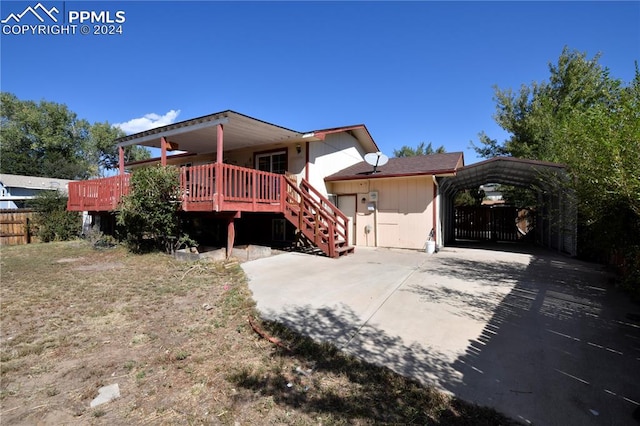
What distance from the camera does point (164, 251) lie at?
9.03 metres

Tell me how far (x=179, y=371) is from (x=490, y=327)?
3763 mm

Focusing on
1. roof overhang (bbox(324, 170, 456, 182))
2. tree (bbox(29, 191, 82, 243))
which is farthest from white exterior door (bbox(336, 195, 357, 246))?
tree (bbox(29, 191, 82, 243))

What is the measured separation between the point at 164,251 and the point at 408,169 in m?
8.91

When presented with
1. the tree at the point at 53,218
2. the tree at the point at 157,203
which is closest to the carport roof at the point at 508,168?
the tree at the point at 157,203

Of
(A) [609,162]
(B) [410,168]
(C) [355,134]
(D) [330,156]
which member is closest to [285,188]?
(D) [330,156]

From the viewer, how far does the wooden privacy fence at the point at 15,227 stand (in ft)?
39.4

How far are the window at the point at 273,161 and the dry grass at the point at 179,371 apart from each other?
712 cm

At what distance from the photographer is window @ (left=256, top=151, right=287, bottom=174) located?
451 inches

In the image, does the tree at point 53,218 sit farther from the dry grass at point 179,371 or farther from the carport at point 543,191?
the carport at point 543,191

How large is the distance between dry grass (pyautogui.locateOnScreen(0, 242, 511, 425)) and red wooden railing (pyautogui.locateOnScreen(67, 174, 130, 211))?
5.30m

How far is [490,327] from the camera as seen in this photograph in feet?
12.2

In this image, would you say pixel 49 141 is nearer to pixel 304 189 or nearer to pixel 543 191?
pixel 304 189

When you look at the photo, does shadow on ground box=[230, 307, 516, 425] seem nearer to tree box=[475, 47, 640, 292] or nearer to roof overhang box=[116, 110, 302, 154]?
tree box=[475, 47, 640, 292]

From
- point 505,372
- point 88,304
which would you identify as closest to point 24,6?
point 88,304
